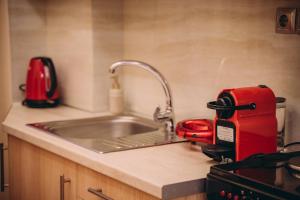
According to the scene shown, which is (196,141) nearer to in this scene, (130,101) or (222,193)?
(222,193)

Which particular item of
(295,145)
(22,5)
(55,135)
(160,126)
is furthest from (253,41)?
(22,5)

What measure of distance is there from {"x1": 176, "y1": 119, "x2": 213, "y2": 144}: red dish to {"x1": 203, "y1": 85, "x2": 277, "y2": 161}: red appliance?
187 mm

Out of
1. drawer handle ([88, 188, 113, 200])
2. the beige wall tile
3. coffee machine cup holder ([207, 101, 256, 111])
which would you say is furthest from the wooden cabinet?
the beige wall tile

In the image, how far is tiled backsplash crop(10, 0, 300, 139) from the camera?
7.01 ft

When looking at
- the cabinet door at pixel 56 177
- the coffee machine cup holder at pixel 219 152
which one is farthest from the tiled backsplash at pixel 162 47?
the cabinet door at pixel 56 177

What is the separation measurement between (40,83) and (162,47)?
72 centimetres

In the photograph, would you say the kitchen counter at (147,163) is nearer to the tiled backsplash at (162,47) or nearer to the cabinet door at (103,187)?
the cabinet door at (103,187)

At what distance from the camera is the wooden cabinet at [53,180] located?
6.52 feet

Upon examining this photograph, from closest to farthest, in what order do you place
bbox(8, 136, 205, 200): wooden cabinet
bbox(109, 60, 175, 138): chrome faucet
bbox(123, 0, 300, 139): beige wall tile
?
bbox(8, 136, 205, 200): wooden cabinet
bbox(123, 0, 300, 139): beige wall tile
bbox(109, 60, 175, 138): chrome faucet

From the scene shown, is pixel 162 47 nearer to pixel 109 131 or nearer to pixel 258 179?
pixel 109 131

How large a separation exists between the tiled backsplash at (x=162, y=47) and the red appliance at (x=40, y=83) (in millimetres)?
102

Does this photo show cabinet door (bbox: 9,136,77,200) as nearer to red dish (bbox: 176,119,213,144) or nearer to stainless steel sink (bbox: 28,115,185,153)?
stainless steel sink (bbox: 28,115,185,153)

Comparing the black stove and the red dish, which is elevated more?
the red dish

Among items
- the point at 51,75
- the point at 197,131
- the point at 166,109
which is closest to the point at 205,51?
the point at 166,109
